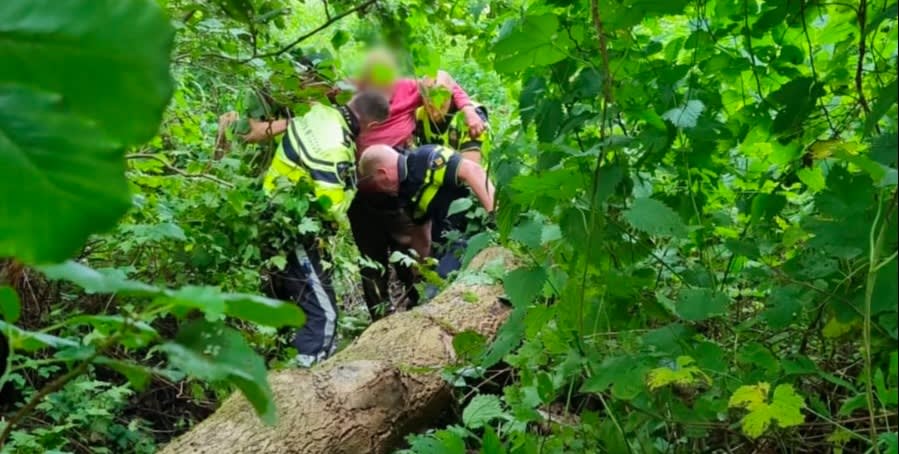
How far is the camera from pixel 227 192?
2777mm

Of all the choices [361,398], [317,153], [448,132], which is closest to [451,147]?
[448,132]

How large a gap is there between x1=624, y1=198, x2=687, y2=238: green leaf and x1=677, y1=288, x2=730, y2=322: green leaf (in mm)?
106

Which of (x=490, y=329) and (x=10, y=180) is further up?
(x=10, y=180)

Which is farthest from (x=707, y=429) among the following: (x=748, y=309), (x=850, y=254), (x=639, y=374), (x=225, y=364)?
(x=225, y=364)

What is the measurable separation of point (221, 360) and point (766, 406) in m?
0.83

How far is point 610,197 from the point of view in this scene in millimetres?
1545

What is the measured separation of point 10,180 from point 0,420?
2509mm

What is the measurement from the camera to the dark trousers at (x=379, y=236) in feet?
13.6

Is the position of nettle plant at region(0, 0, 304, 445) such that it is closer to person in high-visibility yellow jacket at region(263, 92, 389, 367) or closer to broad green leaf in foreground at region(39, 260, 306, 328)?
broad green leaf in foreground at region(39, 260, 306, 328)

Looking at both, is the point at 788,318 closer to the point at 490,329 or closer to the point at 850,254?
the point at 850,254

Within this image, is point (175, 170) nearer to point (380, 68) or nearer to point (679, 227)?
point (380, 68)

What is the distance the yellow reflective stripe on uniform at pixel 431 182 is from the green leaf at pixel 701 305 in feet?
8.35

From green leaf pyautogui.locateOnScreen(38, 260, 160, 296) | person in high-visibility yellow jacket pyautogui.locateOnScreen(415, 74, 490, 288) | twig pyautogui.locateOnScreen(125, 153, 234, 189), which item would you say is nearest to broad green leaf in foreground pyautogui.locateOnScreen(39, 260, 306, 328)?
green leaf pyautogui.locateOnScreen(38, 260, 160, 296)

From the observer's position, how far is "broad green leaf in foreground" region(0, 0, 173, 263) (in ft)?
1.36
